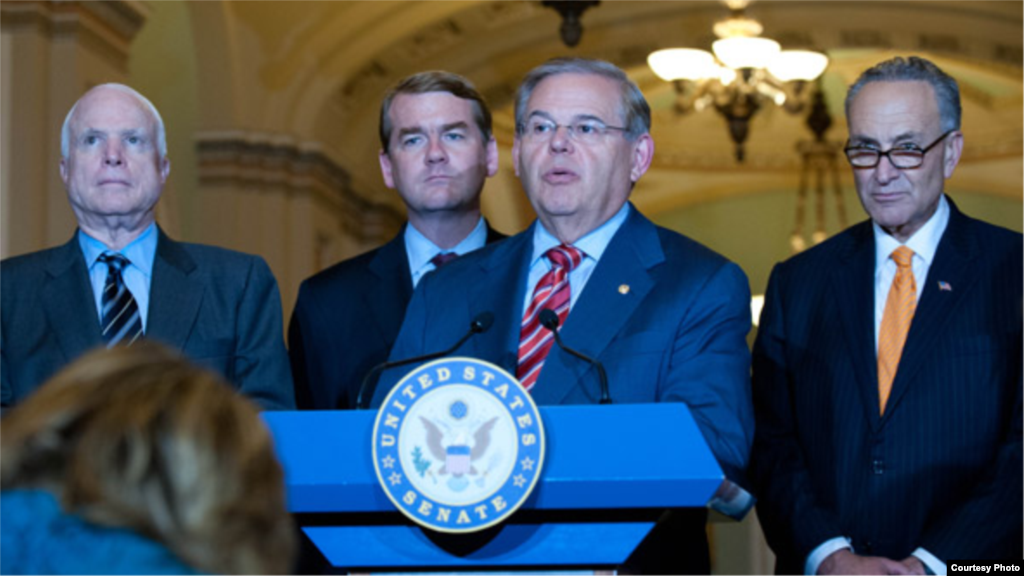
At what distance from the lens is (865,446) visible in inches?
129

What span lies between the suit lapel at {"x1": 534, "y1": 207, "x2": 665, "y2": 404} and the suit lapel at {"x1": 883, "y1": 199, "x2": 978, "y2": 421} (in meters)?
0.59

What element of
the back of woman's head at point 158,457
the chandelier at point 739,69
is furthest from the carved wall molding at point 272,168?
the back of woman's head at point 158,457

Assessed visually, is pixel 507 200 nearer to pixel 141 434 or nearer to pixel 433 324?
pixel 433 324

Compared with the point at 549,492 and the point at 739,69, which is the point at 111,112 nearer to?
the point at 549,492

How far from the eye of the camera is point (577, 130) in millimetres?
3184

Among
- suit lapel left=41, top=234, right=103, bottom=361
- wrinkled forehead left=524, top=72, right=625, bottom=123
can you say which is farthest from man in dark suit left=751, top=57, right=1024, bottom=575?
suit lapel left=41, top=234, right=103, bottom=361

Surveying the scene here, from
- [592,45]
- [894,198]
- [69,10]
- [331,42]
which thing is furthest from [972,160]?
[894,198]

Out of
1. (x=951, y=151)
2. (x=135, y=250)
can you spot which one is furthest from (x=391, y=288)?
(x=951, y=151)

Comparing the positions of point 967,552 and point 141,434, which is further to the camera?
point 967,552

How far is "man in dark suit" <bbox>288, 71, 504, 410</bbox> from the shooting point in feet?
12.7

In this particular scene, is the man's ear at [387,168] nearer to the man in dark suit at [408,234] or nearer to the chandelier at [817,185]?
the man in dark suit at [408,234]

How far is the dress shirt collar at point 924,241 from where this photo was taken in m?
3.37

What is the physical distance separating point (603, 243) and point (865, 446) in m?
0.67

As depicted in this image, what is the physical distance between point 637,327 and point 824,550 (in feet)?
2.08
